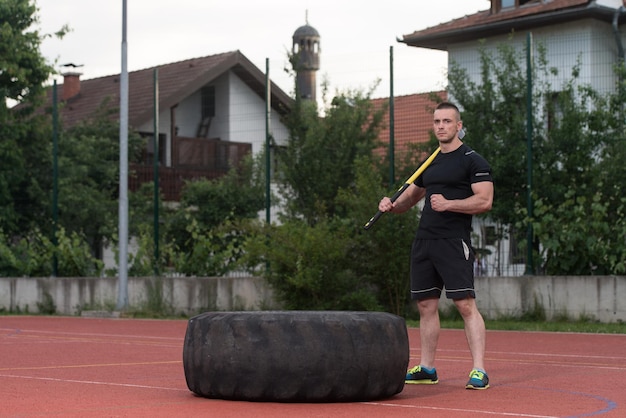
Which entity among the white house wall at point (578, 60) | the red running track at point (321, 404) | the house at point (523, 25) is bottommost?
the red running track at point (321, 404)

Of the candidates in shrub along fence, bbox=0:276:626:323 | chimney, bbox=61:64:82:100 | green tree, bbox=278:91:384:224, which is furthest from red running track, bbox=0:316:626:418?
chimney, bbox=61:64:82:100

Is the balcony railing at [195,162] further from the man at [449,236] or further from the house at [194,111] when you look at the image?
the man at [449,236]

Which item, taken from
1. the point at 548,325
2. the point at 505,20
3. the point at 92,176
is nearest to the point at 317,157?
the point at 548,325

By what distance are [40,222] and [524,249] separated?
11.4 meters

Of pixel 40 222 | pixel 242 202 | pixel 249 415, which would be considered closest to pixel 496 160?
pixel 242 202

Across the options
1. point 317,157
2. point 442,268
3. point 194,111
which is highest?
point 194,111

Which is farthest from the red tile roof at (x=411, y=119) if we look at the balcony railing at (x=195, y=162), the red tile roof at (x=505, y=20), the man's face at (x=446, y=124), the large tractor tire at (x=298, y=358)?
the red tile roof at (x=505, y=20)

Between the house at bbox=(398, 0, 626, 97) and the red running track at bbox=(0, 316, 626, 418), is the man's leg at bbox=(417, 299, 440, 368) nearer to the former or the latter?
the red running track at bbox=(0, 316, 626, 418)

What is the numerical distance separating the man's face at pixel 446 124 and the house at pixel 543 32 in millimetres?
13272

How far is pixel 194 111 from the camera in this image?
43781 mm

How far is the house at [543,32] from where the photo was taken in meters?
23.9

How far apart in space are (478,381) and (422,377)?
601 millimetres

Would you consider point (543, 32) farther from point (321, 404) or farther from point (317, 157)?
point (321, 404)

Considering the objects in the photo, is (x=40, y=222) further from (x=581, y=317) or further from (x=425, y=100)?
(x=581, y=317)
